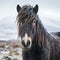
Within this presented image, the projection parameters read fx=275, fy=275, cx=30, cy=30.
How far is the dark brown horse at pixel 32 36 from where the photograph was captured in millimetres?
4980

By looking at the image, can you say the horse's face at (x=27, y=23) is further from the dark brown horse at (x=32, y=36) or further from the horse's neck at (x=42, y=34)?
the horse's neck at (x=42, y=34)

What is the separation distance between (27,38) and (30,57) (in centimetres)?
67

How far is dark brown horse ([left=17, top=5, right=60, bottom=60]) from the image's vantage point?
16.3 feet

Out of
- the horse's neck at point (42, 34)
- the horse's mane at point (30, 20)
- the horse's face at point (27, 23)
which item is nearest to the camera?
the horse's face at point (27, 23)

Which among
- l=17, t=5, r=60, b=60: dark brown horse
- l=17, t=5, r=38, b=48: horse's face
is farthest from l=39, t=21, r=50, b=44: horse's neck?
l=17, t=5, r=38, b=48: horse's face

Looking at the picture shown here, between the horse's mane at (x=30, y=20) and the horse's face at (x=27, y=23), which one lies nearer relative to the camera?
the horse's face at (x=27, y=23)

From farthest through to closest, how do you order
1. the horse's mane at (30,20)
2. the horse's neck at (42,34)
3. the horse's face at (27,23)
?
the horse's neck at (42,34) → the horse's mane at (30,20) → the horse's face at (27,23)

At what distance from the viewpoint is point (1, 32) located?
12898mm

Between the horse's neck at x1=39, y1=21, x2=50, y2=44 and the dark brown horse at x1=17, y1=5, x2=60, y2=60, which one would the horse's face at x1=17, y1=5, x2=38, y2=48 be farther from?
the horse's neck at x1=39, y1=21, x2=50, y2=44

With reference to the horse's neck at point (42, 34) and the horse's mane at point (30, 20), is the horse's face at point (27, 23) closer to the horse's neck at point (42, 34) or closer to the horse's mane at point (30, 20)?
the horse's mane at point (30, 20)

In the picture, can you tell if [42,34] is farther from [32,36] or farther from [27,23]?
[27,23]

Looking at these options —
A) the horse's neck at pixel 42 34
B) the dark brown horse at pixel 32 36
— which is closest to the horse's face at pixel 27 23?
the dark brown horse at pixel 32 36

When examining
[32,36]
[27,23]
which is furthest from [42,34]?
[27,23]

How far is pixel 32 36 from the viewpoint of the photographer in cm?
506
